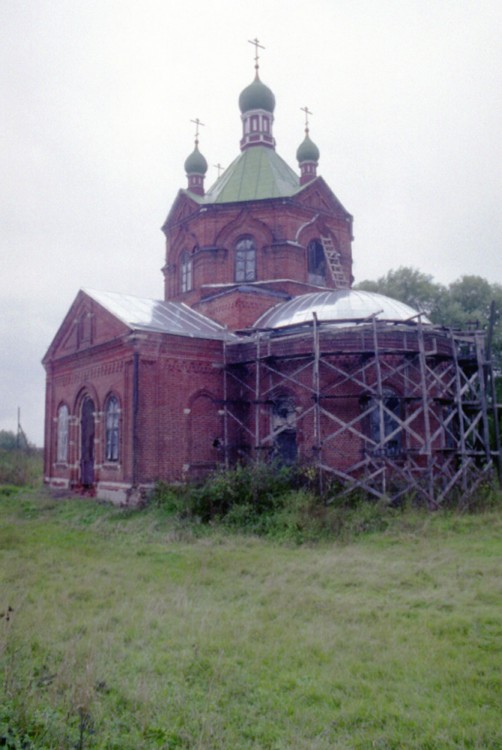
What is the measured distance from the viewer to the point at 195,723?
4.59 m

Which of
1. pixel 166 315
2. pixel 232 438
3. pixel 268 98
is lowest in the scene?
pixel 232 438

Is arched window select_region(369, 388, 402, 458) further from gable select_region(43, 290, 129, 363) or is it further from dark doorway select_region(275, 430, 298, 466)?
gable select_region(43, 290, 129, 363)

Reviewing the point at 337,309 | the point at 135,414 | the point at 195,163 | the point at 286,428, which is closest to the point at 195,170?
the point at 195,163

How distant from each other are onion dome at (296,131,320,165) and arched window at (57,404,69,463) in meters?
12.8

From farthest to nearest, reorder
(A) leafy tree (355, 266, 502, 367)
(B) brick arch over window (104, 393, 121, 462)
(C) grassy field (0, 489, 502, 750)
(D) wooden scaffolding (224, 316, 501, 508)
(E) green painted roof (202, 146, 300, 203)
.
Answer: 1. (A) leafy tree (355, 266, 502, 367)
2. (E) green painted roof (202, 146, 300, 203)
3. (B) brick arch over window (104, 393, 121, 462)
4. (D) wooden scaffolding (224, 316, 501, 508)
5. (C) grassy field (0, 489, 502, 750)

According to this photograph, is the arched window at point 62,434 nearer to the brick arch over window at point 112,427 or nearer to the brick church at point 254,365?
the brick church at point 254,365

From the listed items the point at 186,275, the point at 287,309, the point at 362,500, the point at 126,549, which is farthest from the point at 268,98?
the point at 126,549

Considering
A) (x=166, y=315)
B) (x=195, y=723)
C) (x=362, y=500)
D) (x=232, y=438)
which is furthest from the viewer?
(x=166, y=315)

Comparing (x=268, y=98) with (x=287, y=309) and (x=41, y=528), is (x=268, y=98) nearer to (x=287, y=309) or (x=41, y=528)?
(x=287, y=309)

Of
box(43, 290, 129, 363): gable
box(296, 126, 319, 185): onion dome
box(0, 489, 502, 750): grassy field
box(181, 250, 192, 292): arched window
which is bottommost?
box(0, 489, 502, 750): grassy field

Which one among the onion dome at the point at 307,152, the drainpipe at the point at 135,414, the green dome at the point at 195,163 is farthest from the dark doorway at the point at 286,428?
the green dome at the point at 195,163

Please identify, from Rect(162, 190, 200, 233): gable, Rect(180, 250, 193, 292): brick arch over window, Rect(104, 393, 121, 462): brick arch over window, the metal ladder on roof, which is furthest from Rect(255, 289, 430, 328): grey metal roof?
Rect(162, 190, 200, 233): gable

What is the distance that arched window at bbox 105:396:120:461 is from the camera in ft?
57.9

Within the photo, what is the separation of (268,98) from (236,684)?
74.7 feet
